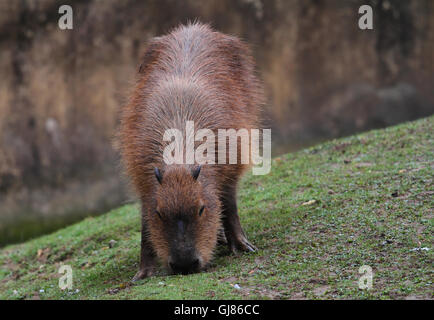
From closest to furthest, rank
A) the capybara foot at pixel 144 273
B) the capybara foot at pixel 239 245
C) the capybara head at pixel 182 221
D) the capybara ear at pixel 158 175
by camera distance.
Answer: the capybara head at pixel 182 221
the capybara ear at pixel 158 175
the capybara foot at pixel 144 273
the capybara foot at pixel 239 245

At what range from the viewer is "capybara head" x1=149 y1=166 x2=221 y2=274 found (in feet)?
16.2

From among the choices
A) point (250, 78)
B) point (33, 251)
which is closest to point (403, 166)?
point (250, 78)

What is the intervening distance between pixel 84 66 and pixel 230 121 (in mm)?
7481

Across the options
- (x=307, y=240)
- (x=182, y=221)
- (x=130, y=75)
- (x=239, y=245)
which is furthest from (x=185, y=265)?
(x=130, y=75)

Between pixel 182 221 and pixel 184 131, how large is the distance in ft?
2.64

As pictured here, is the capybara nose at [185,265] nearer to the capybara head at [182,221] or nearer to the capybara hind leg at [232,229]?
the capybara head at [182,221]

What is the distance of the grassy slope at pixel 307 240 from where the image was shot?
473cm

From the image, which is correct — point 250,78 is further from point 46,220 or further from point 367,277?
point 46,220

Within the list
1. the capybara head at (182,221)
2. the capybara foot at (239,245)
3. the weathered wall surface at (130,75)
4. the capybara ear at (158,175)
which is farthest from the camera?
the weathered wall surface at (130,75)

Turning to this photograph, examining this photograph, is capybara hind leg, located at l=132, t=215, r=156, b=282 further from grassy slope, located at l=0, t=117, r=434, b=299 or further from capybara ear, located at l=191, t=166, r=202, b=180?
capybara ear, located at l=191, t=166, r=202, b=180

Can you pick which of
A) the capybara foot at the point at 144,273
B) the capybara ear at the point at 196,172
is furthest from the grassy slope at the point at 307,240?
the capybara ear at the point at 196,172

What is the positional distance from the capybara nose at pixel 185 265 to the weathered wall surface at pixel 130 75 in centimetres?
655

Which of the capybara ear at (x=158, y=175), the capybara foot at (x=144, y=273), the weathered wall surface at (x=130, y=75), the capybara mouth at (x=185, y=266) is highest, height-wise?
the weathered wall surface at (x=130, y=75)

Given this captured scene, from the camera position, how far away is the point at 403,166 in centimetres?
744
